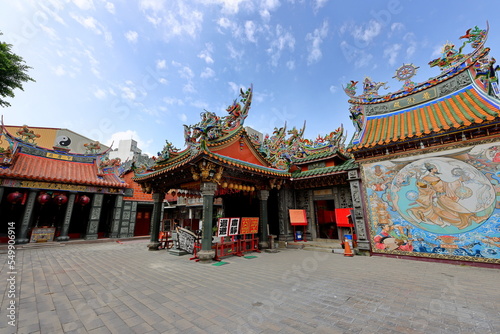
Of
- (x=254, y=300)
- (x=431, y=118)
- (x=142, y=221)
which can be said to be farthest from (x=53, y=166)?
(x=431, y=118)

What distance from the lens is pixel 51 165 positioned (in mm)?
14352

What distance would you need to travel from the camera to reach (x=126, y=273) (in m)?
5.78

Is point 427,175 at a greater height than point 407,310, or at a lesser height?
greater

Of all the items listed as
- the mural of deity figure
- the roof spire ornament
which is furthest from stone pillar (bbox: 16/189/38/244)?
the roof spire ornament

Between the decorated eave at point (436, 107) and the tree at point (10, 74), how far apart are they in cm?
1576

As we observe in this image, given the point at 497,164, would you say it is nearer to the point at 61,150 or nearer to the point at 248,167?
the point at 248,167

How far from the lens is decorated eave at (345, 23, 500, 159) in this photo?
282 inches

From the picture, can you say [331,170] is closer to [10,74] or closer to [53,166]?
[10,74]

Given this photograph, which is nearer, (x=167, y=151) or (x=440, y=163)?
(x=440, y=163)

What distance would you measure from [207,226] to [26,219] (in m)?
13.0

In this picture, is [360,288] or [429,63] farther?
[429,63]

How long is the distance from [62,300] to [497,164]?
12.4m

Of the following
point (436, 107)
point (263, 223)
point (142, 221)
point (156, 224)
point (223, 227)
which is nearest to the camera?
point (223, 227)

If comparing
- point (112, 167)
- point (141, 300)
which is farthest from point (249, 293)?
point (112, 167)
